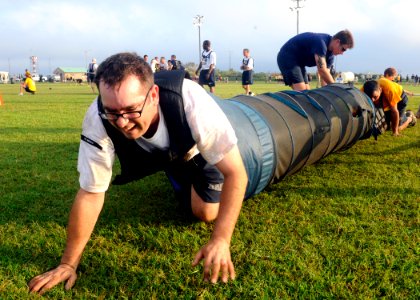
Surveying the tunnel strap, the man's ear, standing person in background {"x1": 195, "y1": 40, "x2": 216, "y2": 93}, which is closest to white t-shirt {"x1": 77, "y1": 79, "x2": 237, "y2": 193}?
the man's ear

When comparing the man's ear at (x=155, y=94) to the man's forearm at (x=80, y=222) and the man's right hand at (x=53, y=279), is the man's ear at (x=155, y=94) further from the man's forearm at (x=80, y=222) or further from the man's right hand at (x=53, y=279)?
the man's right hand at (x=53, y=279)

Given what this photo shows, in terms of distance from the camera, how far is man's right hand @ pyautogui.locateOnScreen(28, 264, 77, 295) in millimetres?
2043

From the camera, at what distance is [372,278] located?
208 centimetres

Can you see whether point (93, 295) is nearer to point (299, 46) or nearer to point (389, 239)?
point (389, 239)

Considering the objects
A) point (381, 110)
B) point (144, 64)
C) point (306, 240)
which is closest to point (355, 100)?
point (381, 110)

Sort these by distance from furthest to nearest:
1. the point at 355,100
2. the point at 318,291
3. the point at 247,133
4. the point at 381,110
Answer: the point at 381,110 → the point at 355,100 → the point at 247,133 → the point at 318,291

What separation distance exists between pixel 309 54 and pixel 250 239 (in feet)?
14.9

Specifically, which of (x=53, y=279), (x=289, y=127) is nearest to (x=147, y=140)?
(x=53, y=279)

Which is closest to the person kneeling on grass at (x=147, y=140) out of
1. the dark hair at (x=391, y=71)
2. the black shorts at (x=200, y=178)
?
the black shorts at (x=200, y=178)

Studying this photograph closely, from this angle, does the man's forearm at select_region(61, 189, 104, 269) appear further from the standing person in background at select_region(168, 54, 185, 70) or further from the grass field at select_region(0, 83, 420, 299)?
the standing person in background at select_region(168, 54, 185, 70)

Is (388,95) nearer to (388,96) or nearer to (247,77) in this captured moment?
(388,96)

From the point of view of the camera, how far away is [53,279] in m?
2.08

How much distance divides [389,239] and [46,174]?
3.50 metres

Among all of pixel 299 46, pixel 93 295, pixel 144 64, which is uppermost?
pixel 299 46
